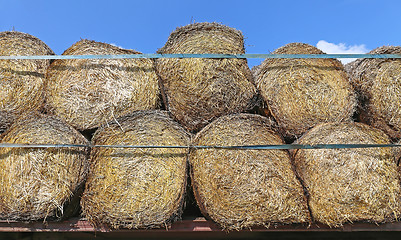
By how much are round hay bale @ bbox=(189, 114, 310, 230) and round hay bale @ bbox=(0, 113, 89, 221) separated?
0.98 meters

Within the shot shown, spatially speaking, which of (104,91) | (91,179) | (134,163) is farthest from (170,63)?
(91,179)

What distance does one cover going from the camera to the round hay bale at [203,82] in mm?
3377

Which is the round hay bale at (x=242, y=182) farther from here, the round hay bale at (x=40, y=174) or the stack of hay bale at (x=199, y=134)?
the round hay bale at (x=40, y=174)

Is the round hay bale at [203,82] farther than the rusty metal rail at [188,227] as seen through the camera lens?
Yes

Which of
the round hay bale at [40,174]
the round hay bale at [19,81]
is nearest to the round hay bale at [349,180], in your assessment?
the round hay bale at [40,174]

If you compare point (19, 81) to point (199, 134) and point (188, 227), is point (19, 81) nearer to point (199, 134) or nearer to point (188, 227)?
point (199, 134)

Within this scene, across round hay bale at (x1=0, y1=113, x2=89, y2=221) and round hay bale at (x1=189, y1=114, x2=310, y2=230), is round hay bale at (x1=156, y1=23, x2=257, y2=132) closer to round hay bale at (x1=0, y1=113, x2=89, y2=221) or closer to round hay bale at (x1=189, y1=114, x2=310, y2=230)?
round hay bale at (x1=189, y1=114, x2=310, y2=230)

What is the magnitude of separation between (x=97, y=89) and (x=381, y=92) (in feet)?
8.20

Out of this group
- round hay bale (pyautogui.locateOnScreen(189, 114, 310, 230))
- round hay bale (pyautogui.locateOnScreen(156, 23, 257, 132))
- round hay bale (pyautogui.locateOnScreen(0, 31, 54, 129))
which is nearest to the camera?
round hay bale (pyautogui.locateOnScreen(189, 114, 310, 230))

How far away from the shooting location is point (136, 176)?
123 inches

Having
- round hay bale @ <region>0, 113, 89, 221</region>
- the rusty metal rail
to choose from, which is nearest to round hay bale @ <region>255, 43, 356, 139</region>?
the rusty metal rail

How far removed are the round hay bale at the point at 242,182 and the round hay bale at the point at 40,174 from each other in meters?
0.98

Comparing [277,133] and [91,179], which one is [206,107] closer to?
[277,133]

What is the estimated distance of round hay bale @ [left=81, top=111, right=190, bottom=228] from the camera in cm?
308
